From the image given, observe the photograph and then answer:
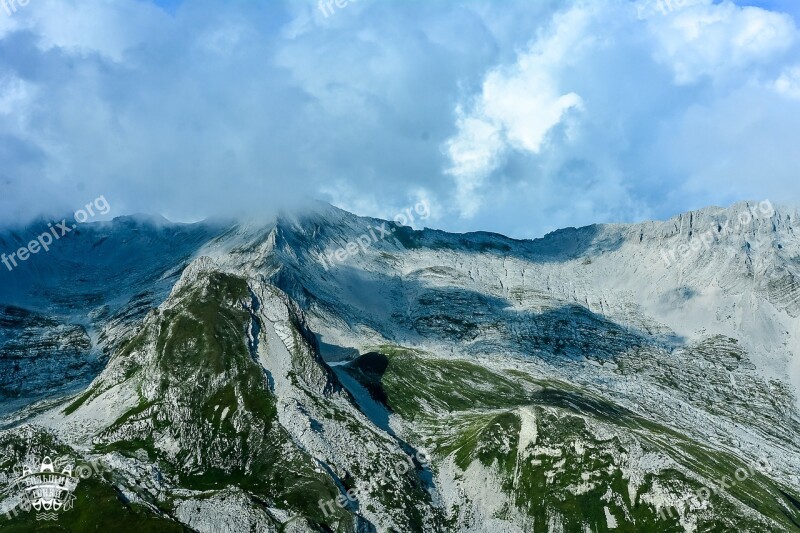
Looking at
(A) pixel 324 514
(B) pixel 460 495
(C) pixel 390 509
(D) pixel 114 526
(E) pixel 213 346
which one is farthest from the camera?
(E) pixel 213 346

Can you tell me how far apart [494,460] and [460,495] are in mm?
12816

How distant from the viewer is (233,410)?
555 ft

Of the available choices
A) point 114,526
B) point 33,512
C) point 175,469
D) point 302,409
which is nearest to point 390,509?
point 302,409

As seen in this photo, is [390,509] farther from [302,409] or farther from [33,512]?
[33,512]

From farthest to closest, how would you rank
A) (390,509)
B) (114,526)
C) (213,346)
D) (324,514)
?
(213,346) < (390,509) < (324,514) < (114,526)

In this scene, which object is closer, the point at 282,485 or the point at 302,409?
the point at 282,485

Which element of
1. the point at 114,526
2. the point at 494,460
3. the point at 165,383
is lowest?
the point at 114,526

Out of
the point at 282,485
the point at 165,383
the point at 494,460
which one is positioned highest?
the point at 165,383

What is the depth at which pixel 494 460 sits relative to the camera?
175 metres

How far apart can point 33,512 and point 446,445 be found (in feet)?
335

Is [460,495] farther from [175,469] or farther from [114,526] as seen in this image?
[114,526]

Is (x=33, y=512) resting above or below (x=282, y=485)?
below

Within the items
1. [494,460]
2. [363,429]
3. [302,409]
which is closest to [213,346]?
[302,409]

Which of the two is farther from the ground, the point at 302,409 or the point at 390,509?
the point at 302,409
